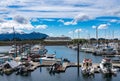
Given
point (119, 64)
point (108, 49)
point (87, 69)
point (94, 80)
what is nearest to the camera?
point (94, 80)

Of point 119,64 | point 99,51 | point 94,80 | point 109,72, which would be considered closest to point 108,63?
point 109,72

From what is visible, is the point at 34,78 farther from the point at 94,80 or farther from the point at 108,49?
the point at 108,49

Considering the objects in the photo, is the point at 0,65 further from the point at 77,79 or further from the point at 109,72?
the point at 109,72

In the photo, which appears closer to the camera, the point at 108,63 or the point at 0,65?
the point at 108,63

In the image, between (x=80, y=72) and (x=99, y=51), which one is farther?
(x=99, y=51)

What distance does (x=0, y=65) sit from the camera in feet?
212

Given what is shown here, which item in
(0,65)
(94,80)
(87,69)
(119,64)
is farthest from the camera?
(119,64)

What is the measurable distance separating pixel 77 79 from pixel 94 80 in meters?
3.12

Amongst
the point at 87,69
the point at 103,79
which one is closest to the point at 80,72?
Answer: the point at 87,69

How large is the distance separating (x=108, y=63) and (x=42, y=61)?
59.4ft

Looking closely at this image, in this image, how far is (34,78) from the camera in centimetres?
5712

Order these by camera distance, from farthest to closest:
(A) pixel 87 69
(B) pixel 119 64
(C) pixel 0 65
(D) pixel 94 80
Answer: (B) pixel 119 64
(C) pixel 0 65
(A) pixel 87 69
(D) pixel 94 80

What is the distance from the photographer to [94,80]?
54469 millimetres

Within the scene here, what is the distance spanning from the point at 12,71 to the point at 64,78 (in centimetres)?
1211
